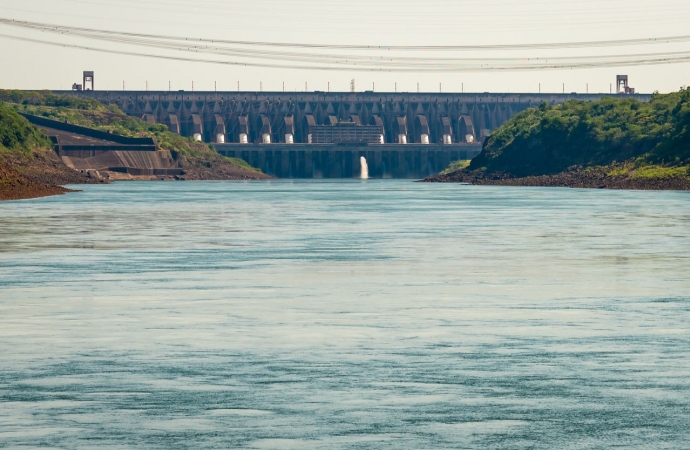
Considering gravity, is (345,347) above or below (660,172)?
above

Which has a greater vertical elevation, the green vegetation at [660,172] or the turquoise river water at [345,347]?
the turquoise river water at [345,347]

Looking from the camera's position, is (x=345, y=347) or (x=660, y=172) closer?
(x=345, y=347)

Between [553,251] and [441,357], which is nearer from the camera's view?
[441,357]

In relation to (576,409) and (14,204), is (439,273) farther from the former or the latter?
(14,204)

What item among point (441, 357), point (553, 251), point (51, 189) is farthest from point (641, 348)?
point (51, 189)

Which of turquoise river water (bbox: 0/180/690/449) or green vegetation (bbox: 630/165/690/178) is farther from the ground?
turquoise river water (bbox: 0/180/690/449)

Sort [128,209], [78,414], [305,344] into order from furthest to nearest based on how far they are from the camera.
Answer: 1. [128,209]
2. [305,344]
3. [78,414]

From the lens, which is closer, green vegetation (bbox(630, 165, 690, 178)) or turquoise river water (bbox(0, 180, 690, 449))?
turquoise river water (bbox(0, 180, 690, 449))

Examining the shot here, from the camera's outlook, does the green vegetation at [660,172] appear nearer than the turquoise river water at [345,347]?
No
